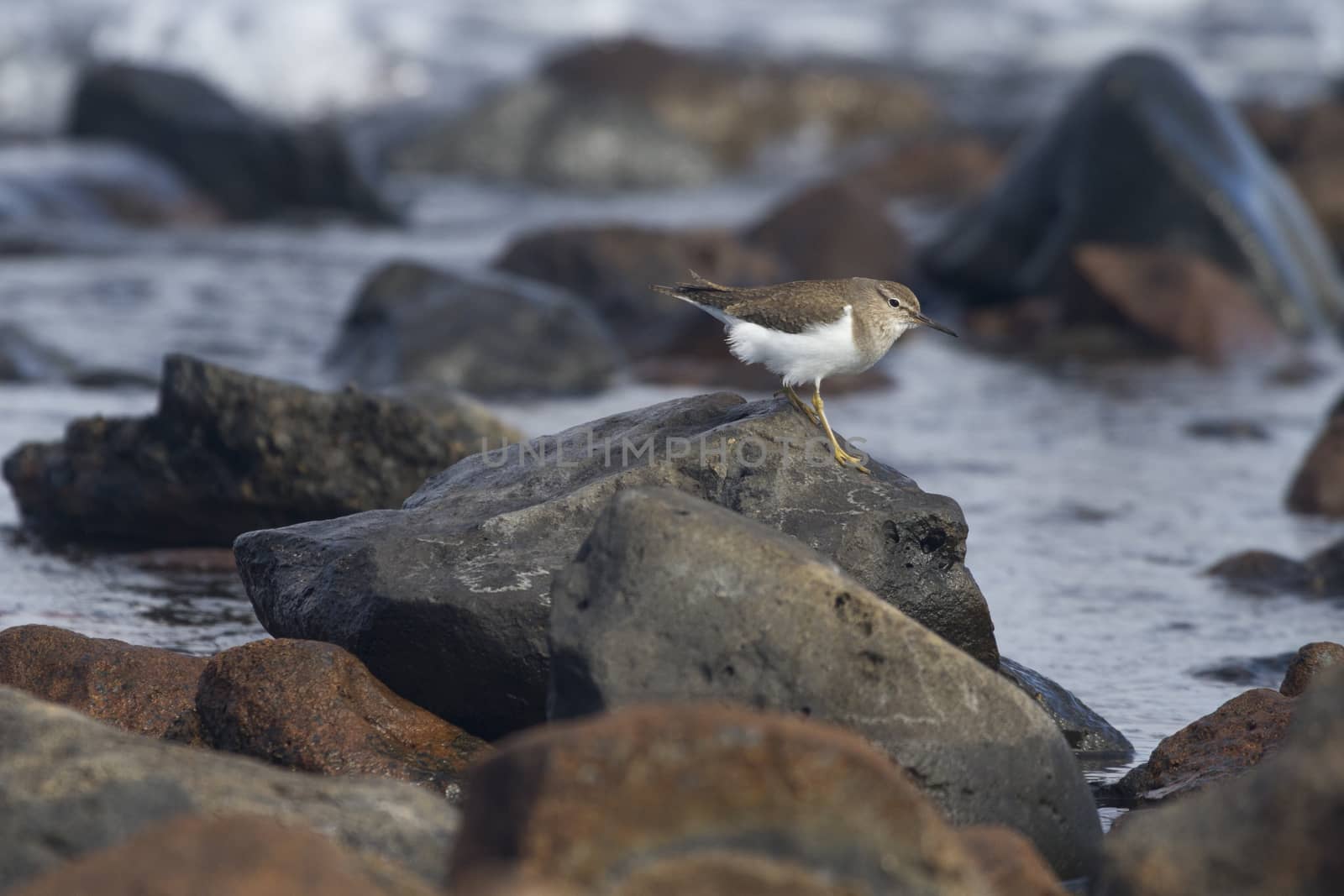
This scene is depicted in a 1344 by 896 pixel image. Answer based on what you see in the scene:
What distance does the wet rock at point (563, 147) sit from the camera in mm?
21828

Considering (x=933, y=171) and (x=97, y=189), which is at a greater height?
(x=933, y=171)

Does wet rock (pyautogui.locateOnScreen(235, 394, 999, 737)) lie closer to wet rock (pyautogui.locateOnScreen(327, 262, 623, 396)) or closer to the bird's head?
the bird's head

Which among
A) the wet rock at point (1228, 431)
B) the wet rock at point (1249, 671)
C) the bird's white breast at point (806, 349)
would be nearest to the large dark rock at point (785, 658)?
the bird's white breast at point (806, 349)

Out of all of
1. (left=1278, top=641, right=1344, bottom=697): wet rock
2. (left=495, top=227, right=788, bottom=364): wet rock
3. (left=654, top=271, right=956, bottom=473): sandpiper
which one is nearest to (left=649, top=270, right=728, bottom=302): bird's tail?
(left=654, top=271, right=956, bottom=473): sandpiper

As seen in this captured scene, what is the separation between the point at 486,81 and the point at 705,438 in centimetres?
2278

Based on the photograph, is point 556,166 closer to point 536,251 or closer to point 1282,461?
point 536,251

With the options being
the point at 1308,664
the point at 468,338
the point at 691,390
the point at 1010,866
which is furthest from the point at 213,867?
the point at 691,390

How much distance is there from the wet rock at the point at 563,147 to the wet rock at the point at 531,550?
634 inches

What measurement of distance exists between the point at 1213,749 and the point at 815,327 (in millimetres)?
1892

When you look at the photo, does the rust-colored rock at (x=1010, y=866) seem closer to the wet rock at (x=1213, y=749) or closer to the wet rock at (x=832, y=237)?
the wet rock at (x=1213, y=749)

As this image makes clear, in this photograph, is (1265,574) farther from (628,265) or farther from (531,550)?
(628,265)

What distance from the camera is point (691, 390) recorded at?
11.8m

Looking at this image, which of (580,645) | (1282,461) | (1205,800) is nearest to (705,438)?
(580,645)

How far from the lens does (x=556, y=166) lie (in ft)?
71.6
